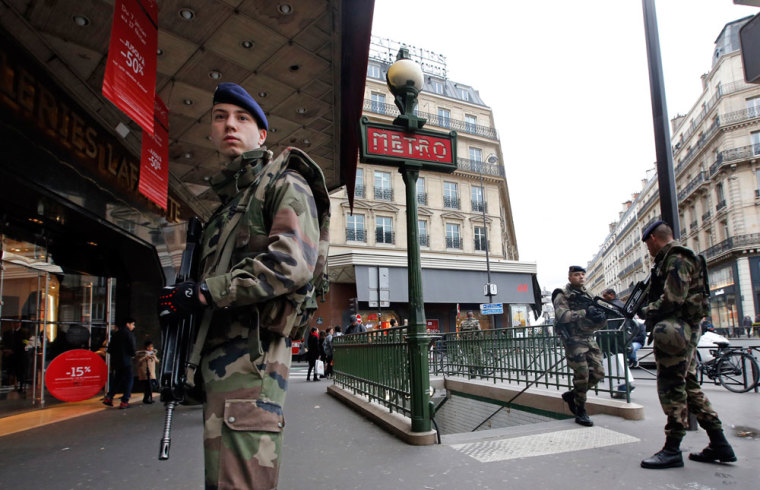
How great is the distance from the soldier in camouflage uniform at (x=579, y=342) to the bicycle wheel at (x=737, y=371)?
13.2 ft

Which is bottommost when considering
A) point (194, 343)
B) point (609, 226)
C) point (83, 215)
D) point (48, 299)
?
point (194, 343)

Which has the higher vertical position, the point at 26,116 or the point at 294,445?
the point at 26,116

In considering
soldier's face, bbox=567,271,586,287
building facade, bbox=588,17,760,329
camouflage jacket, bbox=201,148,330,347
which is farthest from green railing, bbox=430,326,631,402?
building facade, bbox=588,17,760,329

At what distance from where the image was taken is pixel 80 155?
7.20m

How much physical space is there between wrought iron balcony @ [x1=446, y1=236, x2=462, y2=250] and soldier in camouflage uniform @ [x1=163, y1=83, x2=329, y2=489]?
110 feet

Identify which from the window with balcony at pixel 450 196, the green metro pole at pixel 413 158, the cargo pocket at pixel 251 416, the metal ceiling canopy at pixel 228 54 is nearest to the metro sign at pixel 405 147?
the green metro pole at pixel 413 158

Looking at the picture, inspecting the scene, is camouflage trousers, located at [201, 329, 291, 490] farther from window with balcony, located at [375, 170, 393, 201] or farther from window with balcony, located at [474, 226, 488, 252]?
window with balcony, located at [474, 226, 488, 252]

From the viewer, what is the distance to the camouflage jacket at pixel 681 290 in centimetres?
378

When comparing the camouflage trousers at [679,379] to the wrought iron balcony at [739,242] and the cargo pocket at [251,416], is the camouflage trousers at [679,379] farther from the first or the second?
the wrought iron balcony at [739,242]

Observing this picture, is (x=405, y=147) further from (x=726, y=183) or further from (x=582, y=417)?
(x=726, y=183)

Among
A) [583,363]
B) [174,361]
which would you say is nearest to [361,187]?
[583,363]

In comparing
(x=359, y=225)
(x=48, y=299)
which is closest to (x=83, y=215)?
(x=48, y=299)

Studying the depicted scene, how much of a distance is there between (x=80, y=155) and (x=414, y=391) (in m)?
6.21

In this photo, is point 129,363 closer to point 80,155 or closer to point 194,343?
point 80,155
